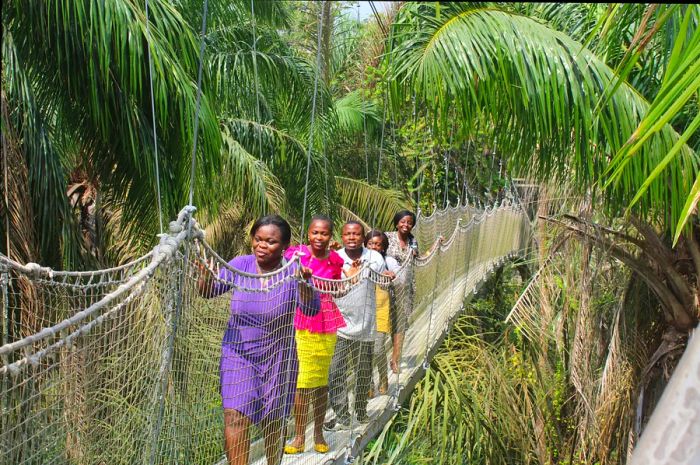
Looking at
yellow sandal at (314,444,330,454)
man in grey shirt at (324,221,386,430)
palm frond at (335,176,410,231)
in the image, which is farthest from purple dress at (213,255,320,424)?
palm frond at (335,176,410,231)

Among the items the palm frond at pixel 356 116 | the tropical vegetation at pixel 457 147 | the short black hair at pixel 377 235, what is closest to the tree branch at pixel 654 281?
the tropical vegetation at pixel 457 147

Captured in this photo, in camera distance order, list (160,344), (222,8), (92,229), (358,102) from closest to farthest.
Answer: (160,344), (92,229), (222,8), (358,102)

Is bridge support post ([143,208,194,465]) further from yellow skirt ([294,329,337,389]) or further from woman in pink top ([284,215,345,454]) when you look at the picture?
yellow skirt ([294,329,337,389])

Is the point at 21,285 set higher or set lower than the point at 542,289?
higher

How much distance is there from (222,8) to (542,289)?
11.9 feet

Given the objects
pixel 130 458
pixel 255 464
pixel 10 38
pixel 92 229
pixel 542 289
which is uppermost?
pixel 10 38

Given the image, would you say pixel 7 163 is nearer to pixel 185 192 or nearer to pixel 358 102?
pixel 185 192

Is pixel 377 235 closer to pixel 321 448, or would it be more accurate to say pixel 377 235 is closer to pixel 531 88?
pixel 531 88

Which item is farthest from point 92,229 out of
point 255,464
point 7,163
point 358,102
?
point 358,102

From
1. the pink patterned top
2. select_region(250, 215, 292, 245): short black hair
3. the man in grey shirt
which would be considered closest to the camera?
select_region(250, 215, 292, 245): short black hair

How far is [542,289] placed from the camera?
8.56 meters

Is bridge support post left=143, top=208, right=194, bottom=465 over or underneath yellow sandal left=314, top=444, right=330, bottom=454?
over

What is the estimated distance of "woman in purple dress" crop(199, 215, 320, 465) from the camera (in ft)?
10.4

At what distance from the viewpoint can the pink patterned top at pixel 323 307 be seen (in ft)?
12.2
